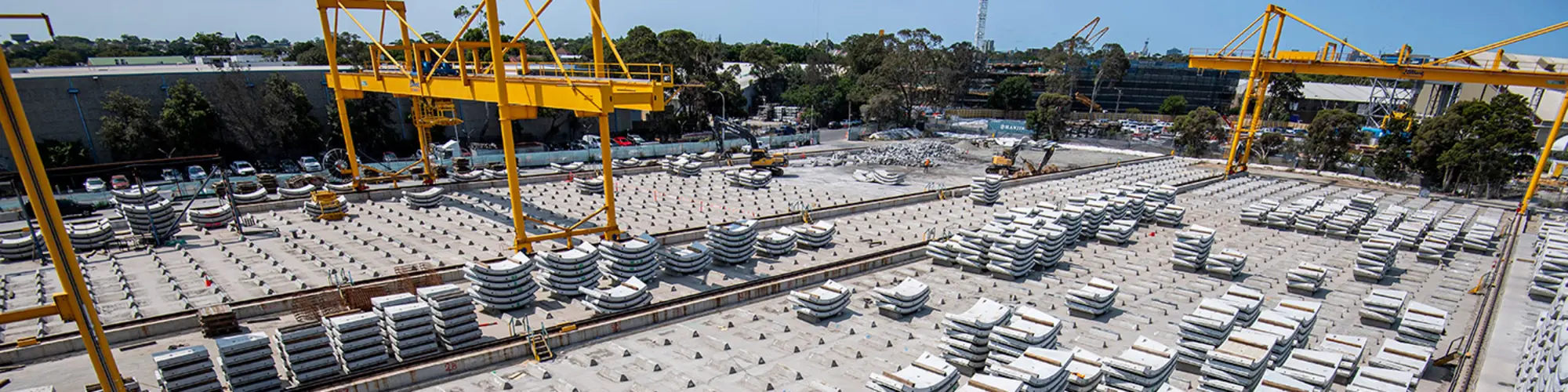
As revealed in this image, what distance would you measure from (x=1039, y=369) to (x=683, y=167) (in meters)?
26.9

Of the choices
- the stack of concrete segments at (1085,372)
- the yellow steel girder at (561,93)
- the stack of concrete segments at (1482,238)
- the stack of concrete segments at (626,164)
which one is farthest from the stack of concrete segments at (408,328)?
the stack of concrete segments at (1482,238)

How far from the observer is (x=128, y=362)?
12734mm

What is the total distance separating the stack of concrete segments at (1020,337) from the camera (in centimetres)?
1240

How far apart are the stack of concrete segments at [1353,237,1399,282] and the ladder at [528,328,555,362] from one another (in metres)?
20.9

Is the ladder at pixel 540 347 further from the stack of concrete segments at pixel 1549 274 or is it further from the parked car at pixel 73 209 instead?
the parked car at pixel 73 209

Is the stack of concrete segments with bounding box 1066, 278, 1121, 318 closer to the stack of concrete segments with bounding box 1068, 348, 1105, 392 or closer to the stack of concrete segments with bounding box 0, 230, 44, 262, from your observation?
the stack of concrete segments with bounding box 1068, 348, 1105, 392

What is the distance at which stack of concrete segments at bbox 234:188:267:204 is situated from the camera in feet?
82.6

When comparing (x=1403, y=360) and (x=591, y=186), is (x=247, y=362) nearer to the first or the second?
(x=591, y=186)

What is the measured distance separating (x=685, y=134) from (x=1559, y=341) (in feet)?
177

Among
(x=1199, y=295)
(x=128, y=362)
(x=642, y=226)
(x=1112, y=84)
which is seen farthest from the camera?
(x=1112, y=84)

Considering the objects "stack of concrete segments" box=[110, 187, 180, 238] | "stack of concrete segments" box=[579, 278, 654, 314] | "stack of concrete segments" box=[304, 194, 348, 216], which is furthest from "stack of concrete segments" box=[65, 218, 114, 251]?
"stack of concrete segments" box=[579, 278, 654, 314]

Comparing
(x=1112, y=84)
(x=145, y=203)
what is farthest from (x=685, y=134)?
(x=1112, y=84)

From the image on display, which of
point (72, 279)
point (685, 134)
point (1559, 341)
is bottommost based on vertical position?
point (685, 134)

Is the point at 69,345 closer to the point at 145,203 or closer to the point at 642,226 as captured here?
the point at 145,203
